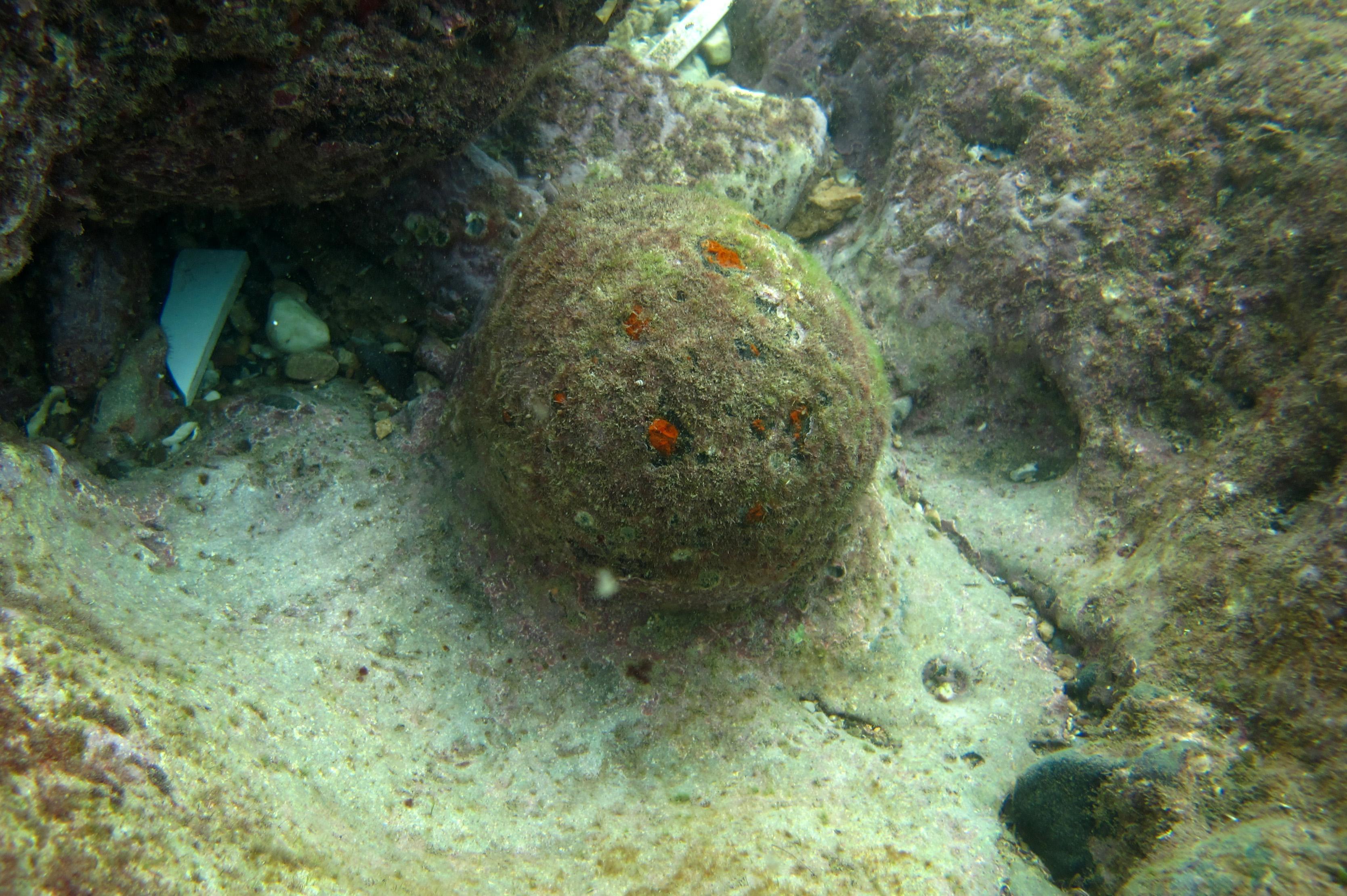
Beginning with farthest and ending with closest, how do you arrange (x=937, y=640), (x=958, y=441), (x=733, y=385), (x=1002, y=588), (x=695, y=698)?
(x=958, y=441), (x=1002, y=588), (x=937, y=640), (x=695, y=698), (x=733, y=385)

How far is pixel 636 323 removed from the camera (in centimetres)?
236

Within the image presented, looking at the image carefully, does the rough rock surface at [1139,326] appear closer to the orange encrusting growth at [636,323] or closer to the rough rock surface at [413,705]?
the rough rock surface at [413,705]

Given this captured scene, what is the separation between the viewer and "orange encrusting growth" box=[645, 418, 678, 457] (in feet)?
7.61

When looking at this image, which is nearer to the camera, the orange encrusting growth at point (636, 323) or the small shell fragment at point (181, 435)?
the orange encrusting growth at point (636, 323)

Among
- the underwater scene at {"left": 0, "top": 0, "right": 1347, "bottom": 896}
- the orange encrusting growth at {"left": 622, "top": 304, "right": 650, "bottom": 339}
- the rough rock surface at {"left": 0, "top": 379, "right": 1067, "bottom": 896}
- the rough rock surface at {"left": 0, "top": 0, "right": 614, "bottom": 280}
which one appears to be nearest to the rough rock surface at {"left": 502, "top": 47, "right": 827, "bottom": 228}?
the underwater scene at {"left": 0, "top": 0, "right": 1347, "bottom": 896}

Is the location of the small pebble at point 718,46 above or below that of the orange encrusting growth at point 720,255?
above

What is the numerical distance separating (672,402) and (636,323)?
35 centimetres

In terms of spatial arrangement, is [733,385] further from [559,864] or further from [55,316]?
[55,316]

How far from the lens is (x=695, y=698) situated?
2.84 m

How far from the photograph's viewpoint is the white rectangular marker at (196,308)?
3.22m

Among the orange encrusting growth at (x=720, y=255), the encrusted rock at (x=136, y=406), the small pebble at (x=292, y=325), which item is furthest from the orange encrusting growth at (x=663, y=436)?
the encrusted rock at (x=136, y=406)

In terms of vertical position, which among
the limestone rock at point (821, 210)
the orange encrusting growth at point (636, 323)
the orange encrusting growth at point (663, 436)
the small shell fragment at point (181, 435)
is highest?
the limestone rock at point (821, 210)

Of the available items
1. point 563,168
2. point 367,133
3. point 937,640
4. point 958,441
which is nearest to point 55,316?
point 367,133

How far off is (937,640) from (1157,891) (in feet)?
4.31
